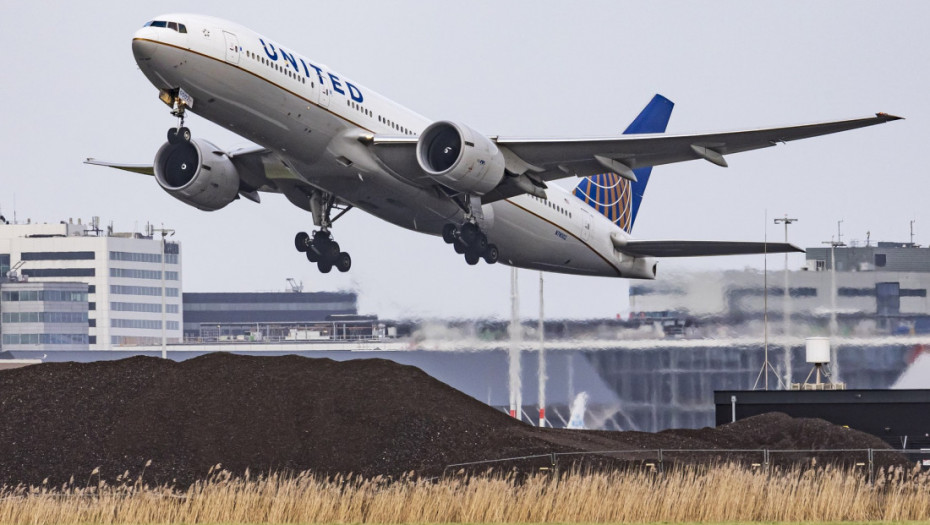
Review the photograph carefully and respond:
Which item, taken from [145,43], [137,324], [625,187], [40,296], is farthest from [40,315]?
[145,43]

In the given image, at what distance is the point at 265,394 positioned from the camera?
3356cm

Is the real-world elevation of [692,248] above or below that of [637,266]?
above

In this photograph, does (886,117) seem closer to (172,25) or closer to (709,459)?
(709,459)

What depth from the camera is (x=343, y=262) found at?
145 ft

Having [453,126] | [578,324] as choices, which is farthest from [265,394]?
[578,324]

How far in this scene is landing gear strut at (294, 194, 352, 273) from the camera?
43.5 metres

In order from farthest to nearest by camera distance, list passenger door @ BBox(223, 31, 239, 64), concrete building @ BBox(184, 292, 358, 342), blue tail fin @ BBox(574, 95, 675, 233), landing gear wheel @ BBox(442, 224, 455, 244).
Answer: concrete building @ BBox(184, 292, 358, 342) → blue tail fin @ BBox(574, 95, 675, 233) → landing gear wheel @ BBox(442, 224, 455, 244) → passenger door @ BBox(223, 31, 239, 64)

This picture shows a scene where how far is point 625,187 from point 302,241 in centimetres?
1279

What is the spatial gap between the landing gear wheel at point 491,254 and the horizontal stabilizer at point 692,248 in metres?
5.74

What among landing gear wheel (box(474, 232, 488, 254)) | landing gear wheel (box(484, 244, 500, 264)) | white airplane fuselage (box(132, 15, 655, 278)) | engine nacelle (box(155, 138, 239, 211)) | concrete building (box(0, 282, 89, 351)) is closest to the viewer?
white airplane fuselage (box(132, 15, 655, 278))

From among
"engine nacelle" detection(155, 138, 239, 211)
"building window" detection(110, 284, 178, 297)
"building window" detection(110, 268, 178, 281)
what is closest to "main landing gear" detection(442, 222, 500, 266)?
"engine nacelle" detection(155, 138, 239, 211)

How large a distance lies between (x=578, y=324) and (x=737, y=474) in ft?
53.1

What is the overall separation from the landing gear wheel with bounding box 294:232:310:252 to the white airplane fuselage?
3.13ft

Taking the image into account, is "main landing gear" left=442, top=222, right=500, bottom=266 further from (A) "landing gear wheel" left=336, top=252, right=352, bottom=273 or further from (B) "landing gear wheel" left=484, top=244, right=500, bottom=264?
(A) "landing gear wheel" left=336, top=252, right=352, bottom=273
